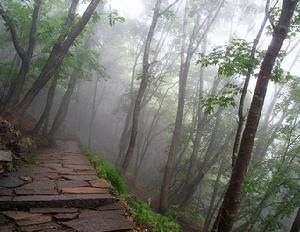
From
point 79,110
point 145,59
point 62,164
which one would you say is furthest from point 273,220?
point 79,110

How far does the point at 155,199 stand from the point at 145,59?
9.50 meters

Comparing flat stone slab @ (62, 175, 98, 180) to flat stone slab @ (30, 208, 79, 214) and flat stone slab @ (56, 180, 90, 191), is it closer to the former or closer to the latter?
flat stone slab @ (56, 180, 90, 191)

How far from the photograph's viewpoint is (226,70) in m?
6.04

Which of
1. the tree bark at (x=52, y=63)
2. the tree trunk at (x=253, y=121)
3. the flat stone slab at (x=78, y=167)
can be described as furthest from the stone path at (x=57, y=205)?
the tree bark at (x=52, y=63)

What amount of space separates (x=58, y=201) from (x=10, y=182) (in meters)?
1.23

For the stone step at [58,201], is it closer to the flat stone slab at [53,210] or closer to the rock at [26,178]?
the flat stone slab at [53,210]

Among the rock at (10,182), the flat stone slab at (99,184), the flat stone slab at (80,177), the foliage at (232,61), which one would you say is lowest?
the flat stone slab at (99,184)

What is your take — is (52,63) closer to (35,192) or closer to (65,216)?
(35,192)

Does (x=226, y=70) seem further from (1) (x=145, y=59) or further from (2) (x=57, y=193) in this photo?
(1) (x=145, y=59)

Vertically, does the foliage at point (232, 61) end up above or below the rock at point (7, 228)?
above

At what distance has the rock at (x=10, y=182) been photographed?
5.41 metres

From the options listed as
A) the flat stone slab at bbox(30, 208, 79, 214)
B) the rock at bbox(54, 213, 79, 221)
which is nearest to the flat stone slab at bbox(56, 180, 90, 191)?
the flat stone slab at bbox(30, 208, 79, 214)

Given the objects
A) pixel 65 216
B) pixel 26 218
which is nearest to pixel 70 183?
pixel 65 216

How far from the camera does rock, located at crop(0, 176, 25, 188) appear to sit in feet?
17.8
